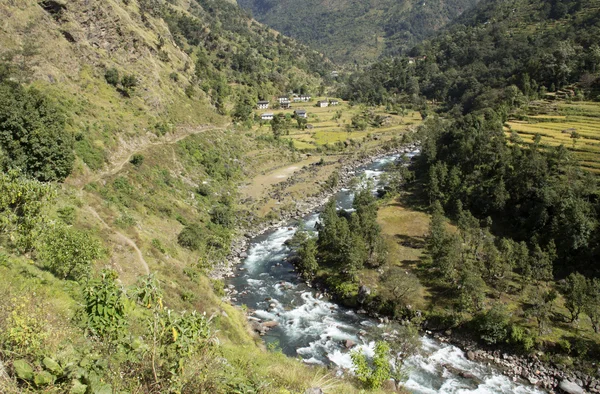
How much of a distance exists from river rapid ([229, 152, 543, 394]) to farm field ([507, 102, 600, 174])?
3812cm

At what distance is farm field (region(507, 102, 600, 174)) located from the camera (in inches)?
2208

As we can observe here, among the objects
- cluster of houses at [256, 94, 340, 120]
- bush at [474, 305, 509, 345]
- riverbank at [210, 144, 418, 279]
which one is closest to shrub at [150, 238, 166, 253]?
riverbank at [210, 144, 418, 279]

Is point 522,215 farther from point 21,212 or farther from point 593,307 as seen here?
point 21,212

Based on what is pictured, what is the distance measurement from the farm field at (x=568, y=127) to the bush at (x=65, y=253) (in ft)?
201

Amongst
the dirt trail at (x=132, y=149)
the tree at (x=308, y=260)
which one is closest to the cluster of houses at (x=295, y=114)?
the dirt trail at (x=132, y=149)

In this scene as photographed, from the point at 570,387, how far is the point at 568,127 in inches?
2243

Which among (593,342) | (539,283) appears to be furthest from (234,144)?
(593,342)

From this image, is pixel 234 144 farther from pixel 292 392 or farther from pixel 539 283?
pixel 292 392

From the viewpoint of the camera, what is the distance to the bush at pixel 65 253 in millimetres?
21422

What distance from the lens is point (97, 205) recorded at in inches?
1507

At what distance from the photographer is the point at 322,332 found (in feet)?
116

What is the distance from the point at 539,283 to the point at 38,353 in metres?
43.7

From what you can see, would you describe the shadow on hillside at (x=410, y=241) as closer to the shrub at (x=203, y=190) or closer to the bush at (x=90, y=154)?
the shrub at (x=203, y=190)

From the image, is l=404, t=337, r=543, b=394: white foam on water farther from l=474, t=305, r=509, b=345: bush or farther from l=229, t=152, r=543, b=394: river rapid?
l=474, t=305, r=509, b=345: bush
